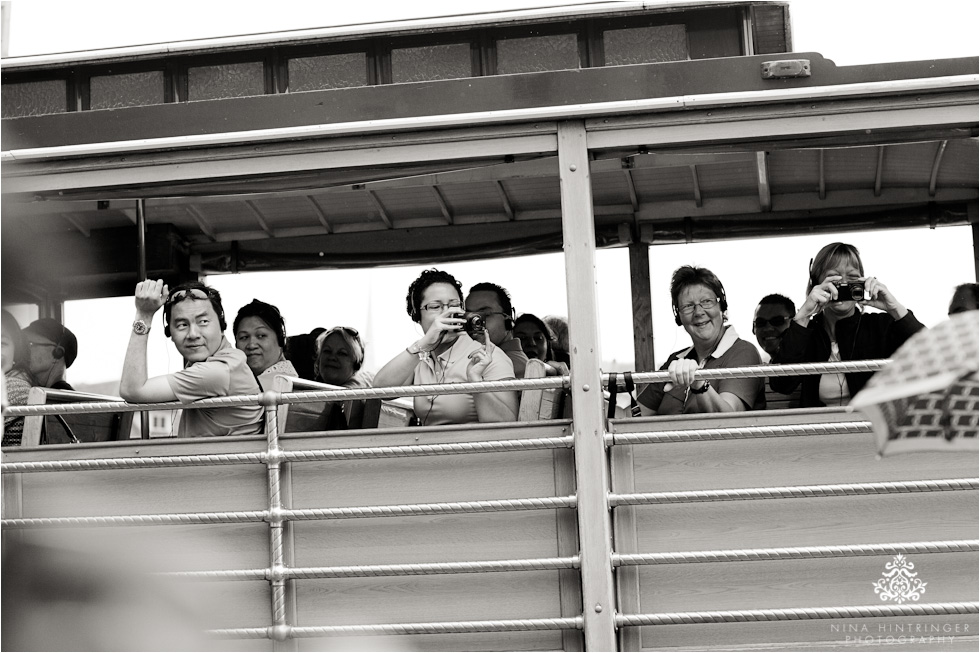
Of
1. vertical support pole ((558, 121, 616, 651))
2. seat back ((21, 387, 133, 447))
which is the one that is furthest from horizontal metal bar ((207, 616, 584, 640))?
seat back ((21, 387, 133, 447))

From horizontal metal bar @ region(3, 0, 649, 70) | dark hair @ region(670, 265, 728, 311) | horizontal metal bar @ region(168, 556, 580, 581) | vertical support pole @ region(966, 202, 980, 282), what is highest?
horizontal metal bar @ region(3, 0, 649, 70)

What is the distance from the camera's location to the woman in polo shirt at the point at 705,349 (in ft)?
14.2

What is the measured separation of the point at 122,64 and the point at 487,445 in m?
2.96

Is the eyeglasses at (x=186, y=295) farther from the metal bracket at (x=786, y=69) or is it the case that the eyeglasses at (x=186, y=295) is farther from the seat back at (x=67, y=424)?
the metal bracket at (x=786, y=69)

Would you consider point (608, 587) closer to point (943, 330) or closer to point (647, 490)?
point (647, 490)

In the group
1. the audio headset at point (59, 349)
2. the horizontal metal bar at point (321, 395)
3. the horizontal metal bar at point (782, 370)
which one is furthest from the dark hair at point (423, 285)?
the audio headset at point (59, 349)

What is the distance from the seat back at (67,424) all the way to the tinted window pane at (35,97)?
1.49 meters

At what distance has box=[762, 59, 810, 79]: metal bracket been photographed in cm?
404

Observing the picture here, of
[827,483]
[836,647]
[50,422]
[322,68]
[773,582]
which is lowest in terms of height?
[836,647]

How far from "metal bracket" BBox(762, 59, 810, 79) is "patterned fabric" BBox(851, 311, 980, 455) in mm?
2228

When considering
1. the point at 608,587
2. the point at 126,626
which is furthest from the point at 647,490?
the point at 126,626

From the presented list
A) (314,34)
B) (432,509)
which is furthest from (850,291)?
(314,34)

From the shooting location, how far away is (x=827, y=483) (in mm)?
4035

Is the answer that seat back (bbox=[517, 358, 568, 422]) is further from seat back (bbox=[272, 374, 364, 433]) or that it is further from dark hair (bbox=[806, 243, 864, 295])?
dark hair (bbox=[806, 243, 864, 295])
